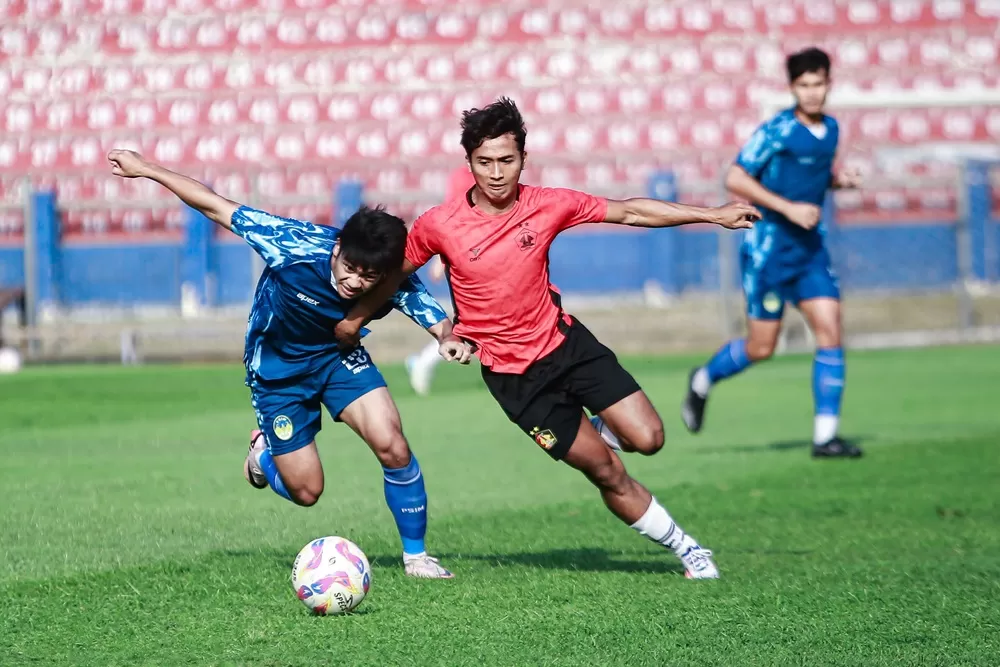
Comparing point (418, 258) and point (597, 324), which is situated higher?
point (418, 258)

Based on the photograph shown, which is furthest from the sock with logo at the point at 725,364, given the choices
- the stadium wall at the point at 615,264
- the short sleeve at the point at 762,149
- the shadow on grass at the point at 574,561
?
the stadium wall at the point at 615,264

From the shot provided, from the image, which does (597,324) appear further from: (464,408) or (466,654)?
(466,654)

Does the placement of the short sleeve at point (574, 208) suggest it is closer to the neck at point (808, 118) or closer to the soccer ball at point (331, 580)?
the soccer ball at point (331, 580)

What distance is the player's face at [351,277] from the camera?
5633 millimetres

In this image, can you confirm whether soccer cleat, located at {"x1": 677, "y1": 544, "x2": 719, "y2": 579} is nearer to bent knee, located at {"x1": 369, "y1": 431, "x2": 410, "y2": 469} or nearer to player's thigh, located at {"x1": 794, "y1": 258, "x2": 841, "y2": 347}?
bent knee, located at {"x1": 369, "y1": 431, "x2": 410, "y2": 469}

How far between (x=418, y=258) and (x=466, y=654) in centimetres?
177

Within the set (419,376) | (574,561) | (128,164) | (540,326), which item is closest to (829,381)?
(574,561)

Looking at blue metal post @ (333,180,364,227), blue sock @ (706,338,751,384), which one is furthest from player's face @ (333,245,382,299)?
blue metal post @ (333,180,364,227)

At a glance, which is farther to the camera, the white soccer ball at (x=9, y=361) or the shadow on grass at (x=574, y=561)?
the white soccer ball at (x=9, y=361)

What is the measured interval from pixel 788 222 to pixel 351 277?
4.63 m

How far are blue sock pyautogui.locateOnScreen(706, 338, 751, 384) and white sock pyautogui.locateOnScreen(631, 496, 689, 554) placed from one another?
13.7 feet

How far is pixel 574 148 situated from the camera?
90.6ft

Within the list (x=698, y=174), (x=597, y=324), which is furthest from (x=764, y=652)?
(x=698, y=174)

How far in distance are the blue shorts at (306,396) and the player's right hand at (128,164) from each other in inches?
37.6
